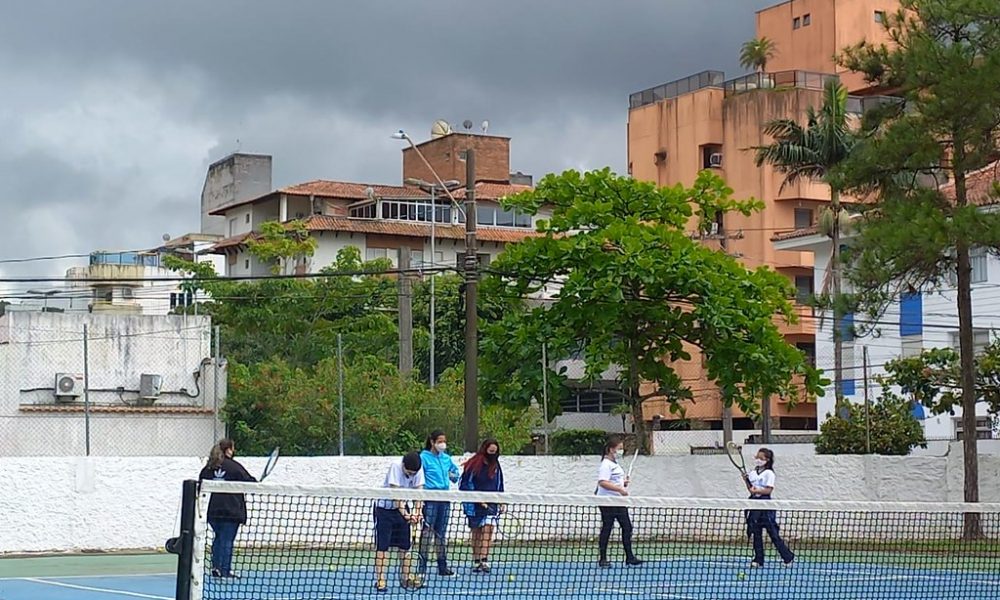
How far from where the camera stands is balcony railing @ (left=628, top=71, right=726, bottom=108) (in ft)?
229

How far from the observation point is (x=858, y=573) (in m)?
17.0

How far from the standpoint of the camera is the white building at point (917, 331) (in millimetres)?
43031

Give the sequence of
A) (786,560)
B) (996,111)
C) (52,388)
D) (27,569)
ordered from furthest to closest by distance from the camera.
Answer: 1. (52,388)
2. (996,111)
3. (27,569)
4. (786,560)

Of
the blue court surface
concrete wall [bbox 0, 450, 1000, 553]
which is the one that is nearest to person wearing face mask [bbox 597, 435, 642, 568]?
the blue court surface

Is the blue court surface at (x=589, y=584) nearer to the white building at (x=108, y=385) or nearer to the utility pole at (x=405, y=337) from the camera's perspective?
the white building at (x=108, y=385)

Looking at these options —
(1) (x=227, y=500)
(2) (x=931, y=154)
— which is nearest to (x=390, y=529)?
(1) (x=227, y=500)

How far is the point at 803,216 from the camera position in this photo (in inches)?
2653

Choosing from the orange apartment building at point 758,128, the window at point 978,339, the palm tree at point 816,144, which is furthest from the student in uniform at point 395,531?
the orange apartment building at point 758,128

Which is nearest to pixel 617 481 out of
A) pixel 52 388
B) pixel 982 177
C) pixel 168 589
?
pixel 168 589

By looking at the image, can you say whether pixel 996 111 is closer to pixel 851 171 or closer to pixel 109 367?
pixel 851 171

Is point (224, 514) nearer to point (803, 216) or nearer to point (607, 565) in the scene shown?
point (607, 565)

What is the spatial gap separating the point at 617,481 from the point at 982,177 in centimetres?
1098

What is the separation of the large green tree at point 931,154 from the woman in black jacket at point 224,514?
11.5 meters

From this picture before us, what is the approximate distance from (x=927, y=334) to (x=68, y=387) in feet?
84.4
